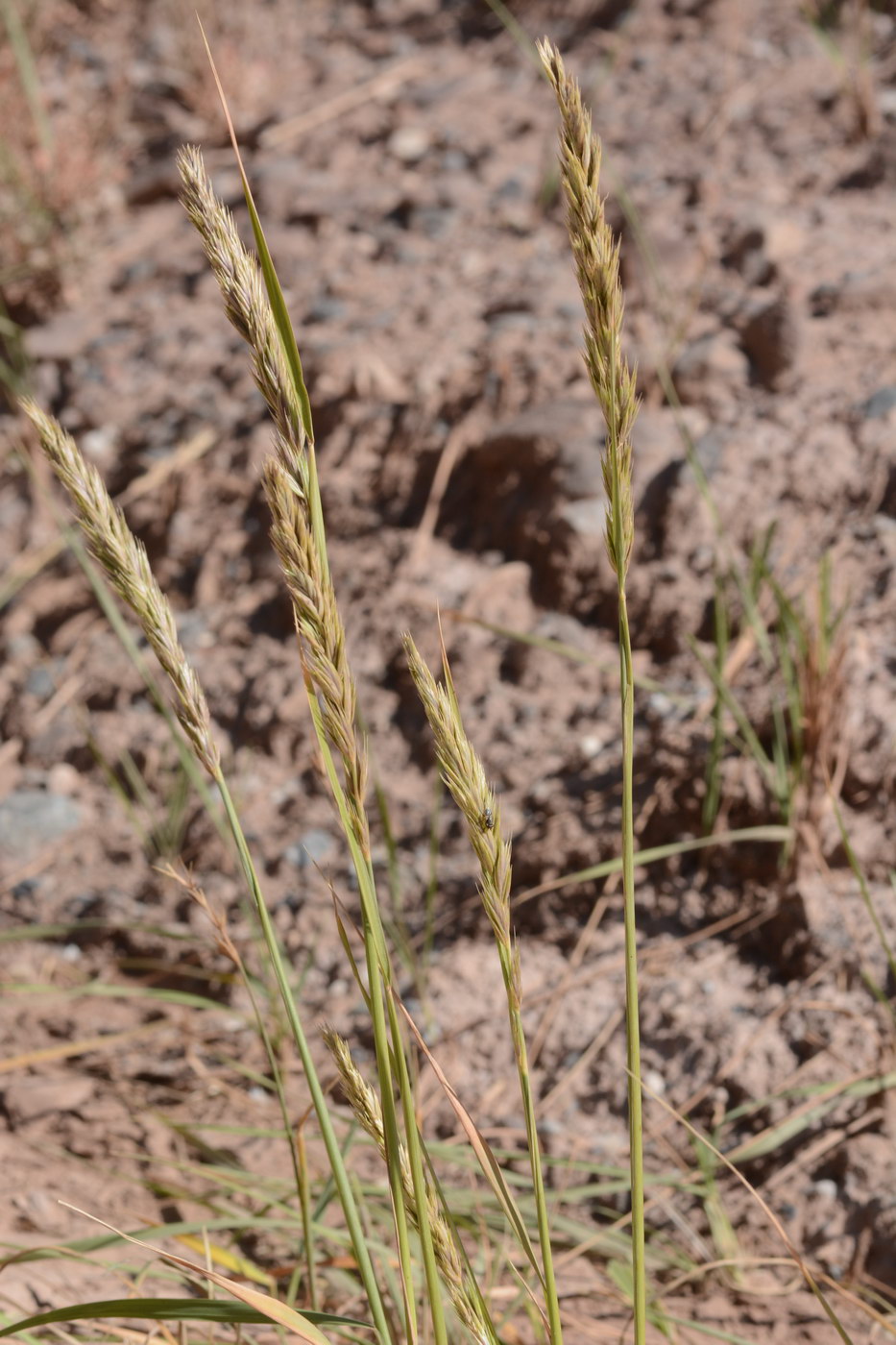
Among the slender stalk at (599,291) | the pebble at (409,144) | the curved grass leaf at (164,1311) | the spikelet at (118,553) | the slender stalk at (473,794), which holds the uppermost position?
the pebble at (409,144)

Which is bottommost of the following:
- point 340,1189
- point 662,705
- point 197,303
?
point 340,1189

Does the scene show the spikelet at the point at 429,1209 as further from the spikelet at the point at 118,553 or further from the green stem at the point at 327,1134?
the spikelet at the point at 118,553

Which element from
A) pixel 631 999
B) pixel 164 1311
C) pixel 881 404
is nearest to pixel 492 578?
pixel 881 404

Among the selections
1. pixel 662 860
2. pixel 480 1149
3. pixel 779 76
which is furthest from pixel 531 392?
pixel 480 1149

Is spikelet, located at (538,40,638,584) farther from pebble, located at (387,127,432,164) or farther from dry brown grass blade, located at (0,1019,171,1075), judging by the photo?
pebble, located at (387,127,432,164)

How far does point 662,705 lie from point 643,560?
33 cm

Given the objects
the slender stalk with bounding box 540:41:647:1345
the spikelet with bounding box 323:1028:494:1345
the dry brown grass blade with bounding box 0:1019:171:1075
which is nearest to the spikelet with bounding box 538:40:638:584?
the slender stalk with bounding box 540:41:647:1345

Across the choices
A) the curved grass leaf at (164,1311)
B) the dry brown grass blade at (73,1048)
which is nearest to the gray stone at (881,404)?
the dry brown grass blade at (73,1048)

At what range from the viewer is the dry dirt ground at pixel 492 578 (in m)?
1.57

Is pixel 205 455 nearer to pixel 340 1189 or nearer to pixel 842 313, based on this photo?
pixel 842 313

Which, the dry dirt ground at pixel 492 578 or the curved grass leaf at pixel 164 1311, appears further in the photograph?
the dry dirt ground at pixel 492 578

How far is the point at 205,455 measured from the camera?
2.68m

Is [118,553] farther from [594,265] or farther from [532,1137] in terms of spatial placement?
[532,1137]

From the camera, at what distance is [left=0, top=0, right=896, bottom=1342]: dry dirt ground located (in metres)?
1.57
